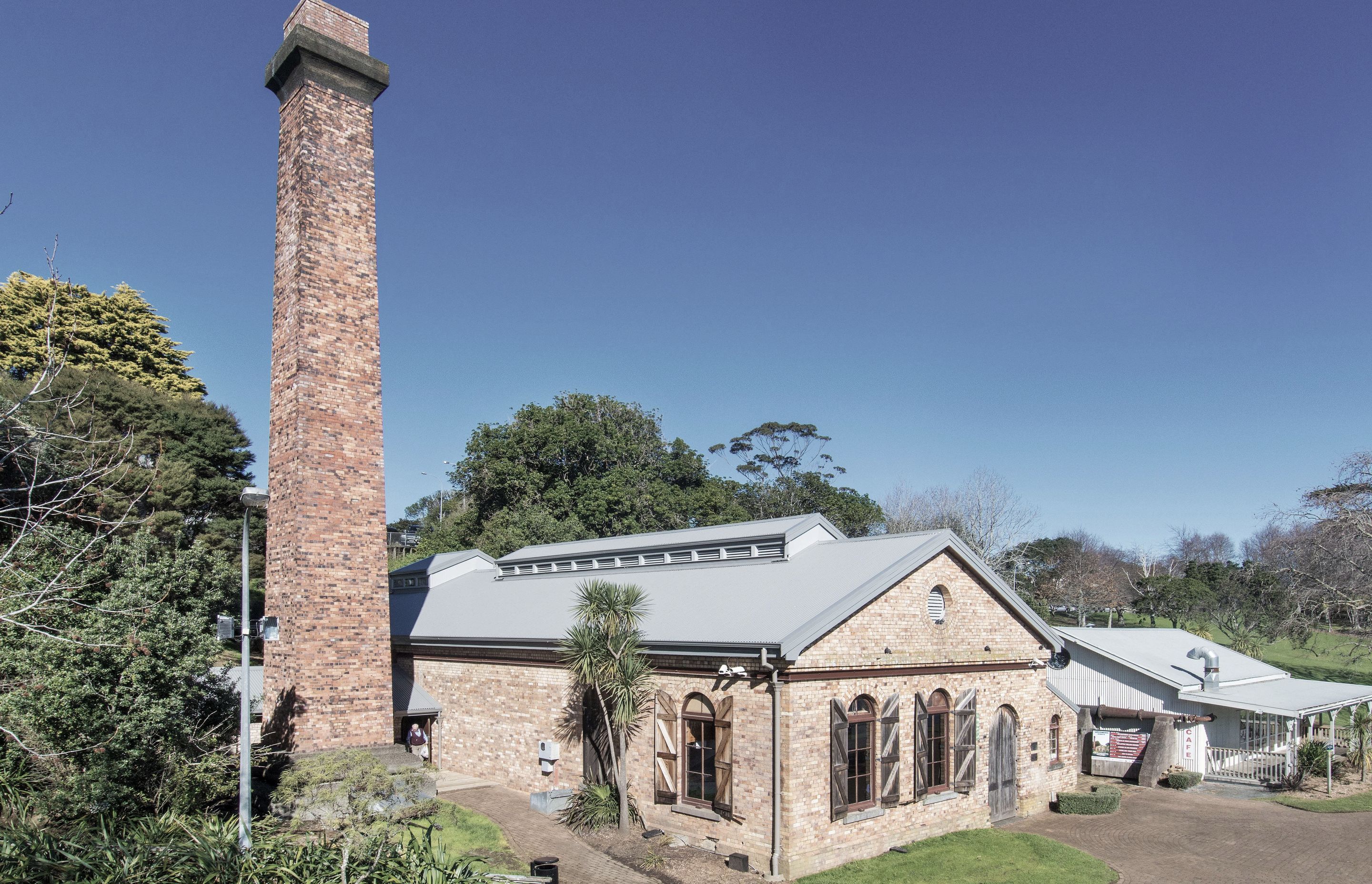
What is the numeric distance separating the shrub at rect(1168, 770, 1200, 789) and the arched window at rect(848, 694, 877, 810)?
12.5 metres

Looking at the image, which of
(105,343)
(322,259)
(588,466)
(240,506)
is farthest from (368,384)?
(588,466)

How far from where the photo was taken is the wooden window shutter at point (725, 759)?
15.4 metres

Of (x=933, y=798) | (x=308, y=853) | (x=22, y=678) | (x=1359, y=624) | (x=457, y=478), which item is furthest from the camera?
(x=457, y=478)

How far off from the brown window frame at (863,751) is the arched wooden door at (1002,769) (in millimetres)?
4050

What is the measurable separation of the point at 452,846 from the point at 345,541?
6.55 metres

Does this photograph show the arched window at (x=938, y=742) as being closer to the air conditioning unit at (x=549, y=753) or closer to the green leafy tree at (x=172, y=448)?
the air conditioning unit at (x=549, y=753)

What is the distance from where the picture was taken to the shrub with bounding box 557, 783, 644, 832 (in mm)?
16812

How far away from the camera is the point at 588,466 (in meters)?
50.2

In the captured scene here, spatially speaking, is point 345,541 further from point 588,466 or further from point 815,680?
point 588,466

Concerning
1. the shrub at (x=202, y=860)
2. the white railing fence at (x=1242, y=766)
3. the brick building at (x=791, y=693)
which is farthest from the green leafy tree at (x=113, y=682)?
the white railing fence at (x=1242, y=766)

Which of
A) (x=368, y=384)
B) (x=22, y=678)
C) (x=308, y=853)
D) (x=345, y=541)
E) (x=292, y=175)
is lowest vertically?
(x=308, y=853)

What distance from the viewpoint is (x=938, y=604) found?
1834 centimetres

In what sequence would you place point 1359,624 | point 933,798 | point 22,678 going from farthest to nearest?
point 1359,624 → point 933,798 → point 22,678

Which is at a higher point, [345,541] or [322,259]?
[322,259]
